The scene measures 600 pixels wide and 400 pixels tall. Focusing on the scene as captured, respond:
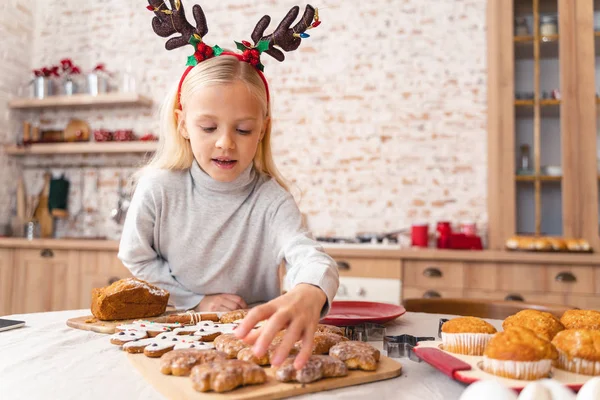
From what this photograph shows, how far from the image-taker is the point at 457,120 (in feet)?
12.3

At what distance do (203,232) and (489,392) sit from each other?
1135mm

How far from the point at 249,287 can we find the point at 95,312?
1.84ft

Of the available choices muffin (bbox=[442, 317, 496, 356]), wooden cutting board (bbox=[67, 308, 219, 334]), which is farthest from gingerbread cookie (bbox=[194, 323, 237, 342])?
muffin (bbox=[442, 317, 496, 356])

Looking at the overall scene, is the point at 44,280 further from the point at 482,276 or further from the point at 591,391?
the point at 591,391

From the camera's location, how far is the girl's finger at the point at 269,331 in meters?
0.70

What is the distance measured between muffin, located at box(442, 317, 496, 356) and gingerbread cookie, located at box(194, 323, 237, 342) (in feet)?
1.38

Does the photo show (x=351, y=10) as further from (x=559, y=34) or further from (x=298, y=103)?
(x=559, y=34)

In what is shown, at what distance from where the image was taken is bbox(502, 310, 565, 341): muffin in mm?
889

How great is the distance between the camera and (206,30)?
4.72 ft

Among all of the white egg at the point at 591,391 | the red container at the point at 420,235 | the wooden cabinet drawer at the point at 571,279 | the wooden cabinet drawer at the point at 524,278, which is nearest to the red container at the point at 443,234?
the red container at the point at 420,235

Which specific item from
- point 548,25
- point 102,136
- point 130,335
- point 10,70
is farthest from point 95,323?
point 10,70

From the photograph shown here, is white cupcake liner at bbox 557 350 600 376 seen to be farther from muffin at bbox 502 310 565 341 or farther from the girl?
the girl

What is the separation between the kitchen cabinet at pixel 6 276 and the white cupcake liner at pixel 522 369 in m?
3.82

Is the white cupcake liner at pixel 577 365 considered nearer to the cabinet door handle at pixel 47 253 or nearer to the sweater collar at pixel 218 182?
the sweater collar at pixel 218 182
